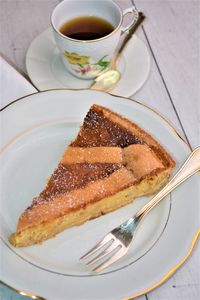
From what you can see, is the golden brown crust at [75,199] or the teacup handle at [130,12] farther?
the teacup handle at [130,12]

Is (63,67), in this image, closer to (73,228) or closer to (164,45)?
(164,45)

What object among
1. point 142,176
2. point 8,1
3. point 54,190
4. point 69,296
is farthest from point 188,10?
point 69,296

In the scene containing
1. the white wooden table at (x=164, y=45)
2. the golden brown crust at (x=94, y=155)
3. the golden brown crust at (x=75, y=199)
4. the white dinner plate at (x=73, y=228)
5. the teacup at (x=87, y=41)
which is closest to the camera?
the white dinner plate at (x=73, y=228)


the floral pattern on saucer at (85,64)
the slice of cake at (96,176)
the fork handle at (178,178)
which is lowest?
the fork handle at (178,178)

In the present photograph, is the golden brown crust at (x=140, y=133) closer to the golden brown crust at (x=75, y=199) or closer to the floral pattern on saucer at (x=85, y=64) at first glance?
the golden brown crust at (x=75, y=199)

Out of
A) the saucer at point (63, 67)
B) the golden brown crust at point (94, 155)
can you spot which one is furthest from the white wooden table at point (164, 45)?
the golden brown crust at point (94, 155)

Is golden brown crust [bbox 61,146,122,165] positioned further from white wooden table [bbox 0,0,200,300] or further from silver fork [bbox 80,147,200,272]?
white wooden table [bbox 0,0,200,300]

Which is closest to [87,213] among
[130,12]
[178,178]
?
[178,178]
